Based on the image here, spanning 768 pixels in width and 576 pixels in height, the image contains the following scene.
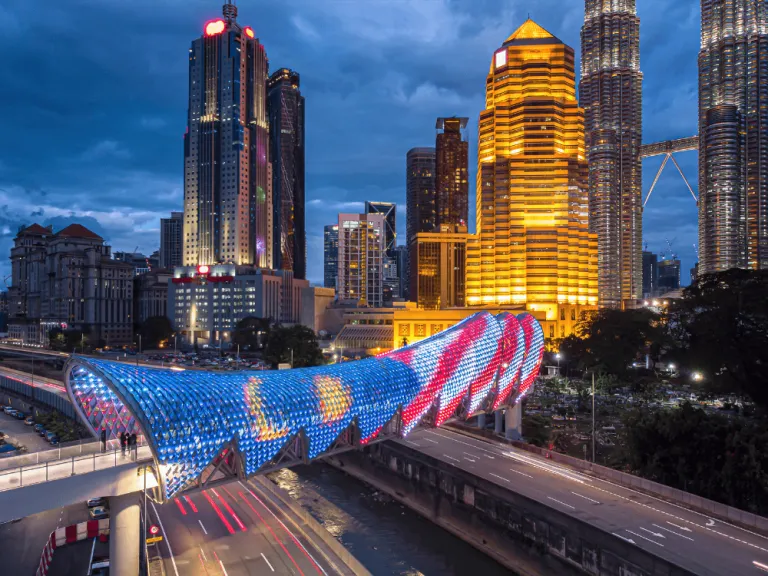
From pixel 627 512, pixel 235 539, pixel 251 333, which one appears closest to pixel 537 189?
pixel 251 333

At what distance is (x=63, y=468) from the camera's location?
24016mm

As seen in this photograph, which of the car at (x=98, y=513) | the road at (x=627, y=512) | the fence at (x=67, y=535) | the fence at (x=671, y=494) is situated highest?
the fence at (x=671, y=494)

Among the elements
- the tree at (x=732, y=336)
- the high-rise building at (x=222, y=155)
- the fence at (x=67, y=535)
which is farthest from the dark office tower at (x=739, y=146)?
the fence at (x=67, y=535)

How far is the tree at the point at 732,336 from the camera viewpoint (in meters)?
53.0

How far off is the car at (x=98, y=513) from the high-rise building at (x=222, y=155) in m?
149

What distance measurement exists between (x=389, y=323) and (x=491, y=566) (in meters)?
112

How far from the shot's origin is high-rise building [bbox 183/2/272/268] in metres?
183

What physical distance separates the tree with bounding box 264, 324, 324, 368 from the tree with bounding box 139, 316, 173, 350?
190 ft

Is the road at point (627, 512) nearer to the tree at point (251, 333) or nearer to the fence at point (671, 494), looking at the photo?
the fence at point (671, 494)

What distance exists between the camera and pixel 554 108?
13712cm

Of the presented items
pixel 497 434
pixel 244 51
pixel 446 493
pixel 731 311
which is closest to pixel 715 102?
pixel 244 51

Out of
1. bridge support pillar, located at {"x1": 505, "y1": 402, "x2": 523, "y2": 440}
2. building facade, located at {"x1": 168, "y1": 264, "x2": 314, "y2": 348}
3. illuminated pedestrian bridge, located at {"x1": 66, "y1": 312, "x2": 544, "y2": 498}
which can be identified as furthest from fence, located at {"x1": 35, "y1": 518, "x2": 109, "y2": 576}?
building facade, located at {"x1": 168, "y1": 264, "x2": 314, "y2": 348}

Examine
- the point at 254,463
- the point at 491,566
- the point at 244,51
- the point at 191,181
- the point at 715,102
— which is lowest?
the point at 491,566

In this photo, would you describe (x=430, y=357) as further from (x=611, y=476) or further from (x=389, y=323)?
(x=389, y=323)
